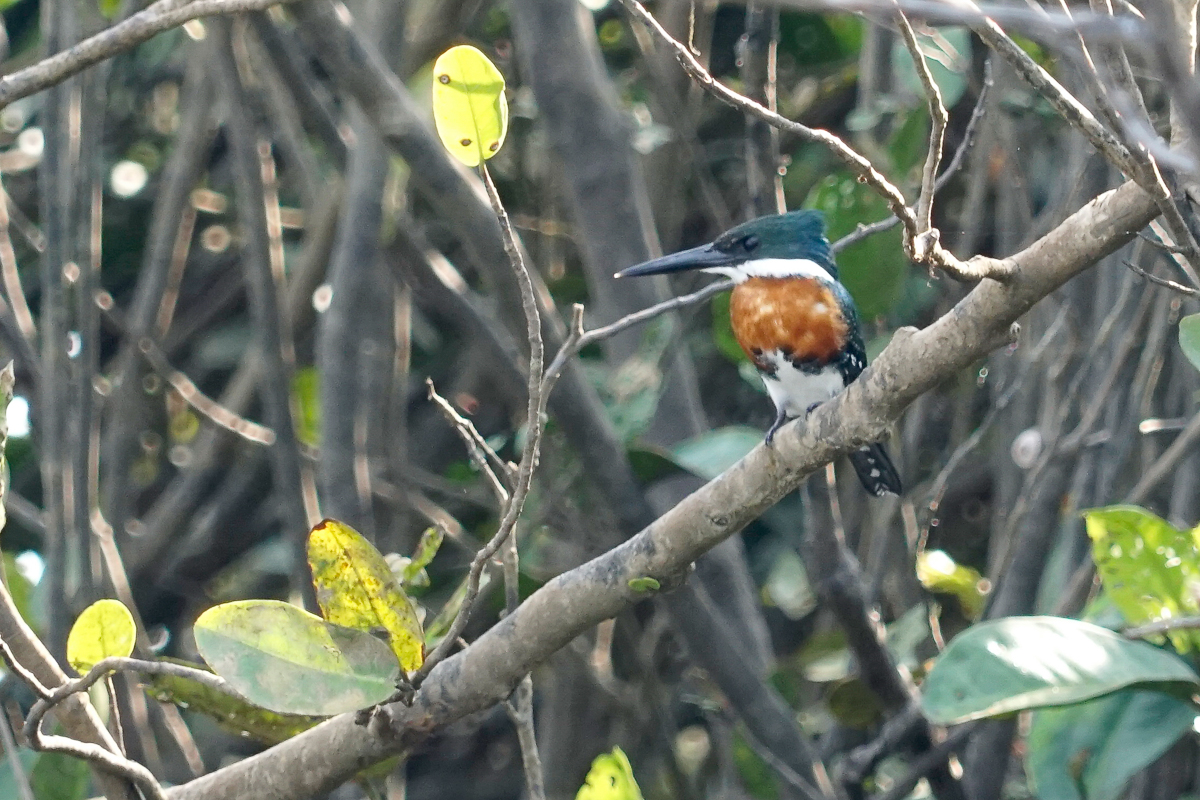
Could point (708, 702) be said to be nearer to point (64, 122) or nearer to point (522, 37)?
point (522, 37)

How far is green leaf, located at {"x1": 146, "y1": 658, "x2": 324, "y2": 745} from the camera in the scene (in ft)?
5.85

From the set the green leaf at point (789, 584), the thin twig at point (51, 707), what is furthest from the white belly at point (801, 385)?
the thin twig at point (51, 707)

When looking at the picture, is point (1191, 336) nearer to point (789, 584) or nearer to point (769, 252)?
point (769, 252)

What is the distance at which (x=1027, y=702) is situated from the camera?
5.80 feet

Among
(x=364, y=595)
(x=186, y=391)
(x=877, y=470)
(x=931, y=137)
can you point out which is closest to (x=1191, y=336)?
(x=931, y=137)

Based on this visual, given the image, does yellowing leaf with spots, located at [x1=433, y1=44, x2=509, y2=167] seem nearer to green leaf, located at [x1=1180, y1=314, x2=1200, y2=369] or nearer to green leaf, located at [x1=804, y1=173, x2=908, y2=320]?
green leaf, located at [x1=1180, y1=314, x2=1200, y2=369]

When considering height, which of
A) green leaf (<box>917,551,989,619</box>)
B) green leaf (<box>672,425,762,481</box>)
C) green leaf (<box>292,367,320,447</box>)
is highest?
green leaf (<box>672,425,762,481</box>)

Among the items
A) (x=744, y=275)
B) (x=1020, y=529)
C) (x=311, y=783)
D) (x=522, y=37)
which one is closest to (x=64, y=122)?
(x=522, y=37)

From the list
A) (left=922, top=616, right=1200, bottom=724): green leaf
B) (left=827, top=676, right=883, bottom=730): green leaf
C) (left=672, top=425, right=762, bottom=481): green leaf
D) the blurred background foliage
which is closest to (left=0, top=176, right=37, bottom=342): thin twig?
the blurred background foliage

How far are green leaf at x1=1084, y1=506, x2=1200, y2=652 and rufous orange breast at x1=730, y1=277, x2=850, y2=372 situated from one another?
76 cm

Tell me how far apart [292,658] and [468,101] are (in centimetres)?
61

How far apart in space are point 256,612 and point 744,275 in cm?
143

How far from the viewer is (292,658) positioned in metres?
1.46

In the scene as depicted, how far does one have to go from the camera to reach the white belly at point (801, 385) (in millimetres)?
2623
